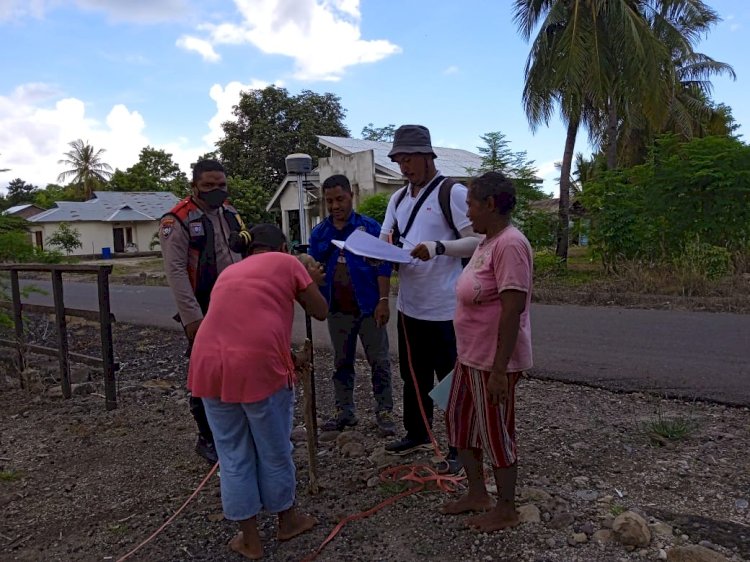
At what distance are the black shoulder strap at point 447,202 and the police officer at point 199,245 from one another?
121cm

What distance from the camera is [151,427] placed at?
16.7 ft

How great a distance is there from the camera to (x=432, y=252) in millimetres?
3592

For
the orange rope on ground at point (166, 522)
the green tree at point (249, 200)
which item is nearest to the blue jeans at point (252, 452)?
the orange rope on ground at point (166, 522)

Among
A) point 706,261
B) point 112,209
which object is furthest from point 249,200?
point 706,261

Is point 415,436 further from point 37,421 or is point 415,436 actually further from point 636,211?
point 636,211

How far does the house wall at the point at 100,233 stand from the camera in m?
40.8

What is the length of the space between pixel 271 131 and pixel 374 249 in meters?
33.5

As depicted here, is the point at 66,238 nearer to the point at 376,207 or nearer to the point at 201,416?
the point at 376,207

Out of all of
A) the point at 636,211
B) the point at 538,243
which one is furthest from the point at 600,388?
the point at 538,243

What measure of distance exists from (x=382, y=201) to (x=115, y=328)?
10.7m

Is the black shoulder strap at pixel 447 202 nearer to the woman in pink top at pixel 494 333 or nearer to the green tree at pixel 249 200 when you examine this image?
the woman in pink top at pixel 494 333

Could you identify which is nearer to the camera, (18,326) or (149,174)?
(18,326)

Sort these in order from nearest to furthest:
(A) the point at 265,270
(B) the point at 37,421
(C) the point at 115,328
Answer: (A) the point at 265,270, (B) the point at 37,421, (C) the point at 115,328

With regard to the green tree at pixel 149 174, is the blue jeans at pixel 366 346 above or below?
below
